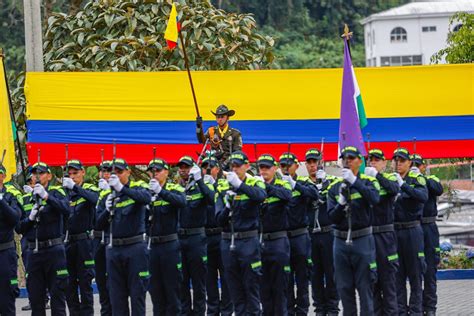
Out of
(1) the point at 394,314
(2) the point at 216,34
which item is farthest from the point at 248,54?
(1) the point at 394,314

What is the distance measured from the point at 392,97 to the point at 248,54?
308 centimetres

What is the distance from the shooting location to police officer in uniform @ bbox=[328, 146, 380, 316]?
12.9m

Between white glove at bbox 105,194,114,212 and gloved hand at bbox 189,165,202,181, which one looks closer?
white glove at bbox 105,194,114,212

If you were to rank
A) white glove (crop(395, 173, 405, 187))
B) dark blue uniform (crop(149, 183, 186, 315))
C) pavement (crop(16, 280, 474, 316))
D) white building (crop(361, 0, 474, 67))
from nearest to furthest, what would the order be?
white glove (crop(395, 173, 405, 187)) → dark blue uniform (crop(149, 183, 186, 315)) → pavement (crop(16, 280, 474, 316)) → white building (crop(361, 0, 474, 67))

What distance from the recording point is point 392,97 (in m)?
18.0

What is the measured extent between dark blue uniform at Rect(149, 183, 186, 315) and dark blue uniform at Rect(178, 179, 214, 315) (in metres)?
0.48

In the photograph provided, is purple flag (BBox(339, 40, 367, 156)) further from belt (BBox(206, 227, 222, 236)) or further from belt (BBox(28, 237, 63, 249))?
belt (BBox(28, 237, 63, 249))

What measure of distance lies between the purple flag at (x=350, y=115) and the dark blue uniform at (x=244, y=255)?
5.08 feet

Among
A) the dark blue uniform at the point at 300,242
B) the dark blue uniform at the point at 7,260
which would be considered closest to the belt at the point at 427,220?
the dark blue uniform at the point at 300,242

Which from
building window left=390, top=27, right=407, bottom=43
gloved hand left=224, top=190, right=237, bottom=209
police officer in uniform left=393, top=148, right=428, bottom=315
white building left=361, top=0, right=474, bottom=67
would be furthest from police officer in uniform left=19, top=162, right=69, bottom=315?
building window left=390, top=27, right=407, bottom=43

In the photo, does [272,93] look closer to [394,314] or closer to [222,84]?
[222,84]

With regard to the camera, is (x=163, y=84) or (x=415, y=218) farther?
(x=163, y=84)

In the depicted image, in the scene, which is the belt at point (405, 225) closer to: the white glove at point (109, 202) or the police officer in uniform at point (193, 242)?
the police officer in uniform at point (193, 242)

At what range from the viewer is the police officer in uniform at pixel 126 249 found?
1350 cm
